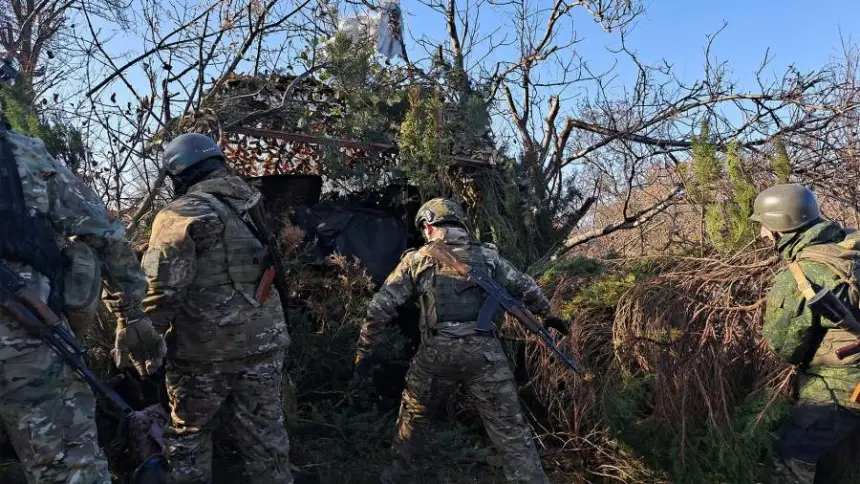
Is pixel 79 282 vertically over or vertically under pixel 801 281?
under

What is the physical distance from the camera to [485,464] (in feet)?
13.8

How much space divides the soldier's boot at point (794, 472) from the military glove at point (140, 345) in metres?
3.00

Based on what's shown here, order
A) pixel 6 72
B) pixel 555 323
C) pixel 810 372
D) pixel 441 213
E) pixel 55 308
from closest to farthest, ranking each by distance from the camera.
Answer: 1. pixel 55 308
2. pixel 6 72
3. pixel 810 372
4. pixel 441 213
5. pixel 555 323

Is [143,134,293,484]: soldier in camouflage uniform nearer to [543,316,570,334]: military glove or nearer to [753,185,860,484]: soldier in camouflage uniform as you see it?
[543,316,570,334]: military glove

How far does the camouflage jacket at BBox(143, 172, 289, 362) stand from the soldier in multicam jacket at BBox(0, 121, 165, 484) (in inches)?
10.3

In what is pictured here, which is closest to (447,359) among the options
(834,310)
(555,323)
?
Answer: (555,323)

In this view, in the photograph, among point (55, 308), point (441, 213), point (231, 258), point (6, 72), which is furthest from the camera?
point (441, 213)

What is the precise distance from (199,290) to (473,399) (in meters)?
1.68

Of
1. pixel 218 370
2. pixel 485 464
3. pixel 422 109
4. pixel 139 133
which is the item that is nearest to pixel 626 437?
pixel 485 464

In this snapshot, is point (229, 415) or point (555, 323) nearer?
point (229, 415)

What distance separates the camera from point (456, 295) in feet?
12.1

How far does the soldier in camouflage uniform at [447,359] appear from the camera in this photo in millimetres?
3611

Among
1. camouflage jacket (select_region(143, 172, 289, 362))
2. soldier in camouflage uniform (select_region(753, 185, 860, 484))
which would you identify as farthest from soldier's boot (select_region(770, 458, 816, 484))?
camouflage jacket (select_region(143, 172, 289, 362))

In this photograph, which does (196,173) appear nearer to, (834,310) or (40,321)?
(40,321)
